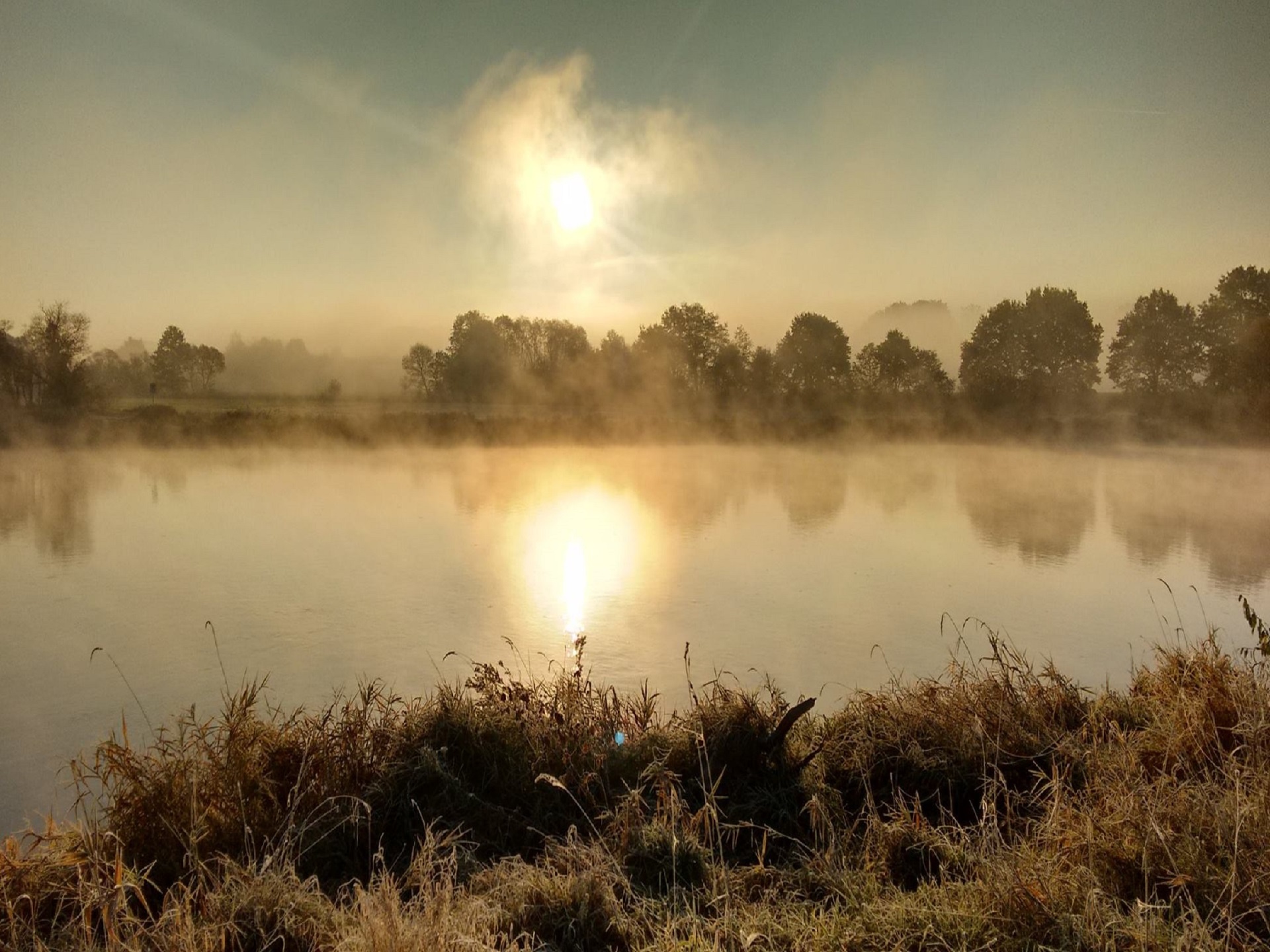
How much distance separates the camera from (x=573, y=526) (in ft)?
39.3

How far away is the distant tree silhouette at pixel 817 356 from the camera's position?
42.7 metres

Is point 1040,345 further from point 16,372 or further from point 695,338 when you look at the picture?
point 16,372

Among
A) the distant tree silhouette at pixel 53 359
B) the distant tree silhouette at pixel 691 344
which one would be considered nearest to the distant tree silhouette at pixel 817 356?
the distant tree silhouette at pixel 691 344

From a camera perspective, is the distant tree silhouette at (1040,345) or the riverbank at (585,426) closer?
the riverbank at (585,426)

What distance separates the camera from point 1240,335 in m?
33.5

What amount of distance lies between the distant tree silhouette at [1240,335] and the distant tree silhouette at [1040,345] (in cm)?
595

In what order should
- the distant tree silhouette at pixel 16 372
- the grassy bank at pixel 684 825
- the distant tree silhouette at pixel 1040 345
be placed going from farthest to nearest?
the distant tree silhouette at pixel 1040 345
the distant tree silhouette at pixel 16 372
the grassy bank at pixel 684 825

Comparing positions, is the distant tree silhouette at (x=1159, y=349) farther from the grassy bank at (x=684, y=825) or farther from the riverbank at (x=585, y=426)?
the grassy bank at (x=684, y=825)

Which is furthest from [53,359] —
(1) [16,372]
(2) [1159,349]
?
(2) [1159,349]

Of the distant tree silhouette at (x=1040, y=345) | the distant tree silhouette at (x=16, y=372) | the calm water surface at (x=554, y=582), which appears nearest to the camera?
the calm water surface at (x=554, y=582)

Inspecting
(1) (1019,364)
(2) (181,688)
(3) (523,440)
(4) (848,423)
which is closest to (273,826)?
(2) (181,688)

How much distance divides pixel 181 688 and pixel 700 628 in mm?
3543

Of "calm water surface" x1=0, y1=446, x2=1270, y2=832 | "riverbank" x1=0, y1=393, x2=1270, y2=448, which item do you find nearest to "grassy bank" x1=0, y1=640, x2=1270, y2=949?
"calm water surface" x1=0, y1=446, x2=1270, y2=832

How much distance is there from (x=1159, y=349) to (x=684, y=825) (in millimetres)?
41536
